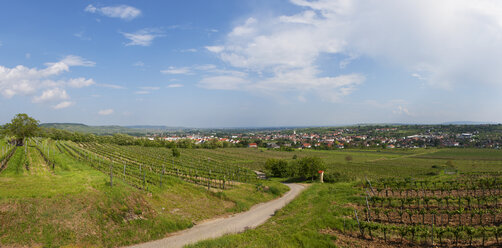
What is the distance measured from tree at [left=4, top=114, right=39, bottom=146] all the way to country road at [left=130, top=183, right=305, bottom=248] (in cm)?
5869

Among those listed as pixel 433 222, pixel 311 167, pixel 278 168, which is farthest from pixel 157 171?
pixel 433 222

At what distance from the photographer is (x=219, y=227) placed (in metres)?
18.3

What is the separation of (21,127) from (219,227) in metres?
60.4

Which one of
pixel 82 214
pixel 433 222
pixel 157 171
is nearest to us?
pixel 82 214

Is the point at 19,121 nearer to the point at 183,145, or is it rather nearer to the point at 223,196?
the point at 223,196

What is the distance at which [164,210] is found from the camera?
19641mm

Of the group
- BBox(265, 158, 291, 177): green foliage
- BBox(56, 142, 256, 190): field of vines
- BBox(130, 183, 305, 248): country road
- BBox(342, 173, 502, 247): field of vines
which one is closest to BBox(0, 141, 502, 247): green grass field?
BBox(130, 183, 305, 248): country road

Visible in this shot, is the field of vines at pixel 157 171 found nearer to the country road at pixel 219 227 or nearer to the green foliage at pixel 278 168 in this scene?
the green foliage at pixel 278 168

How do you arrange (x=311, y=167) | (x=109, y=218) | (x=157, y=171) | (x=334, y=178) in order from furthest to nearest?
(x=311, y=167), (x=334, y=178), (x=157, y=171), (x=109, y=218)

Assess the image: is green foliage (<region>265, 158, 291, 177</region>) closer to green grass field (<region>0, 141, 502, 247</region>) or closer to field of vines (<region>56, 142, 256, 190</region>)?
field of vines (<region>56, 142, 256, 190</region>)

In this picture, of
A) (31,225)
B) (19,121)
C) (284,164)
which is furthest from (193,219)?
(19,121)

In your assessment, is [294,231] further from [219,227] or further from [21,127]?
[21,127]

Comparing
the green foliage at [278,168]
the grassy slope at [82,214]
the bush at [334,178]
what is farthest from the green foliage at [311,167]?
the grassy slope at [82,214]

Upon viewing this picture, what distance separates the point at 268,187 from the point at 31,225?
24262mm
